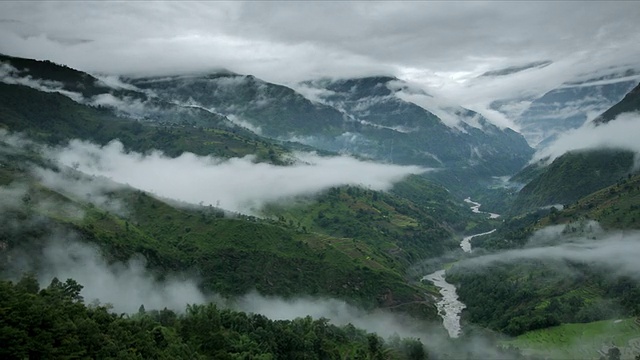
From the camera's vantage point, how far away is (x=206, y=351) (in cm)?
13788

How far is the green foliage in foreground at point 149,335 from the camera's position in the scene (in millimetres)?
89113

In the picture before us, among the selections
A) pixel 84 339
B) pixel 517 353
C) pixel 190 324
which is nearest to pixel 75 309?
pixel 84 339

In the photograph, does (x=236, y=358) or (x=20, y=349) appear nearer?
(x=20, y=349)

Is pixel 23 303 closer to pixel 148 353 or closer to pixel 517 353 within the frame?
pixel 148 353

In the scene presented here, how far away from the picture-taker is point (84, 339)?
3824 inches

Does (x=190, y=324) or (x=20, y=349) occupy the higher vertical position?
(x=20, y=349)

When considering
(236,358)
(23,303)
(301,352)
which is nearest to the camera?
(23,303)

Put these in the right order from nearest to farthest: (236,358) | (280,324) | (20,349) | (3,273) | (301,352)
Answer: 1. (20,349)
2. (236,358)
3. (301,352)
4. (280,324)
5. (3,273)

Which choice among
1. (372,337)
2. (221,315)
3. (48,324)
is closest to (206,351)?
(221,315)

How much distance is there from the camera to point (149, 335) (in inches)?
4631

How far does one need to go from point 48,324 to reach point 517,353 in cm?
16984

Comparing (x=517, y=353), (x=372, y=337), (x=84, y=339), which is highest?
(x=84, y=339)

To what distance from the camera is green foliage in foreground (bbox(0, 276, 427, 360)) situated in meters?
89.1

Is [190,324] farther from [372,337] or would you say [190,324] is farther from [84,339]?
[372,337]
